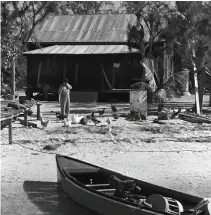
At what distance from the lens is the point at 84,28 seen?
33.4m

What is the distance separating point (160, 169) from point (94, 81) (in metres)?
20.4

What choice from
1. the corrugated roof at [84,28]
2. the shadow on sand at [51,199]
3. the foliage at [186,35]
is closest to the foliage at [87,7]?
the corrugated roof at [84,28]

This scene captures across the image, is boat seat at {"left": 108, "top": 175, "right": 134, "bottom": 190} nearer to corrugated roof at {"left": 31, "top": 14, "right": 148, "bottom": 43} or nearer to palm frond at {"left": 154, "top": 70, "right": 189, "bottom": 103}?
palm frond at {"left": 154, "top": 70, "right": 189, "bottom": 103}

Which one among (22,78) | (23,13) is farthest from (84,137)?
(22,78)

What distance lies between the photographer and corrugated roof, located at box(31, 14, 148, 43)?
3216 cm

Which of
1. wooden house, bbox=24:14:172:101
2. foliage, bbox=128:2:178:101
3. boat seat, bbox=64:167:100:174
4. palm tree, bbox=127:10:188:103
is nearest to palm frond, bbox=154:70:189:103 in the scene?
palm tree, bbox=127:10:188:103

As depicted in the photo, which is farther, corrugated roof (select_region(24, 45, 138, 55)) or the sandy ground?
corrugated roof (select_region(24, 45, 138, 55))

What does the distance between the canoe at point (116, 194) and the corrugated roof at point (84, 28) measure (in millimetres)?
22536

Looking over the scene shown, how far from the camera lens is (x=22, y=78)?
142ft

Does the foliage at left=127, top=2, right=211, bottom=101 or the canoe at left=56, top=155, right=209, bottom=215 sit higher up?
the foliage at left=127, top=2, right=211, bottom=101

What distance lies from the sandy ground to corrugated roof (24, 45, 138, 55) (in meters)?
11.4

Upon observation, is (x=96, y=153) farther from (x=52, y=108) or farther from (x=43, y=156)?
(x=52, y=108)

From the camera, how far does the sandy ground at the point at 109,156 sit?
9523 mm

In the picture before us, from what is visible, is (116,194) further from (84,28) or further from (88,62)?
(84,28)
